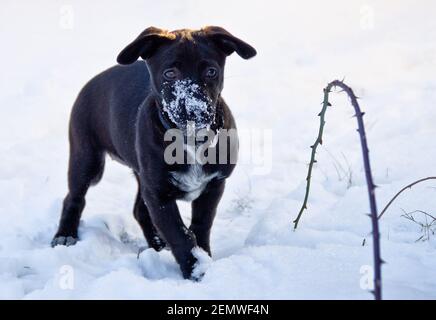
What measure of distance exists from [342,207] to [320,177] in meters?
0.98

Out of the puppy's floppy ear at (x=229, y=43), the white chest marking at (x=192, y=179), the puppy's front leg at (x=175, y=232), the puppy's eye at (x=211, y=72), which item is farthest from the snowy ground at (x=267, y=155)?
the puppy's floppy ear at (x=229, y=43)

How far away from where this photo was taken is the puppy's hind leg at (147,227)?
4027 mm

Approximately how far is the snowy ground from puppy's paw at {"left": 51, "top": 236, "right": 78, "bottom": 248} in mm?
103

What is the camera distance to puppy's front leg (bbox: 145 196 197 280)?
10.3 ft

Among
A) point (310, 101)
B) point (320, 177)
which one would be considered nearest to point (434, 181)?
point (320, 177)

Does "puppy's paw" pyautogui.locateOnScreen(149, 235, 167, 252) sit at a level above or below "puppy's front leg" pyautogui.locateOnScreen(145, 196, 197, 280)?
below

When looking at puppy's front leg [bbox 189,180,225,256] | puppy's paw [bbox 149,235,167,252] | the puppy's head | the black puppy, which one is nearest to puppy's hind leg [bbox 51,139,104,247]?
the black puppy

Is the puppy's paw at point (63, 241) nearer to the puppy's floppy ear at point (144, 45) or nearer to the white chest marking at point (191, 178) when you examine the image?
the white chest marking at point (191, 178)

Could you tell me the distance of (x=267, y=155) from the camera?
554 centimetres

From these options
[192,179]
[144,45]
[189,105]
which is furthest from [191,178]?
[144,45]

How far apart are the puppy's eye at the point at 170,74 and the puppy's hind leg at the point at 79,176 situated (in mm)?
1249

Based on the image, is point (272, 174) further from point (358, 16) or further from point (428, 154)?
point (358, 16)

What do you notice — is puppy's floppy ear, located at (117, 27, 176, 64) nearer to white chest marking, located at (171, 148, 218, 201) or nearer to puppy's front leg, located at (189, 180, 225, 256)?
white chest marking, located at (171, 148, 218, 201)
